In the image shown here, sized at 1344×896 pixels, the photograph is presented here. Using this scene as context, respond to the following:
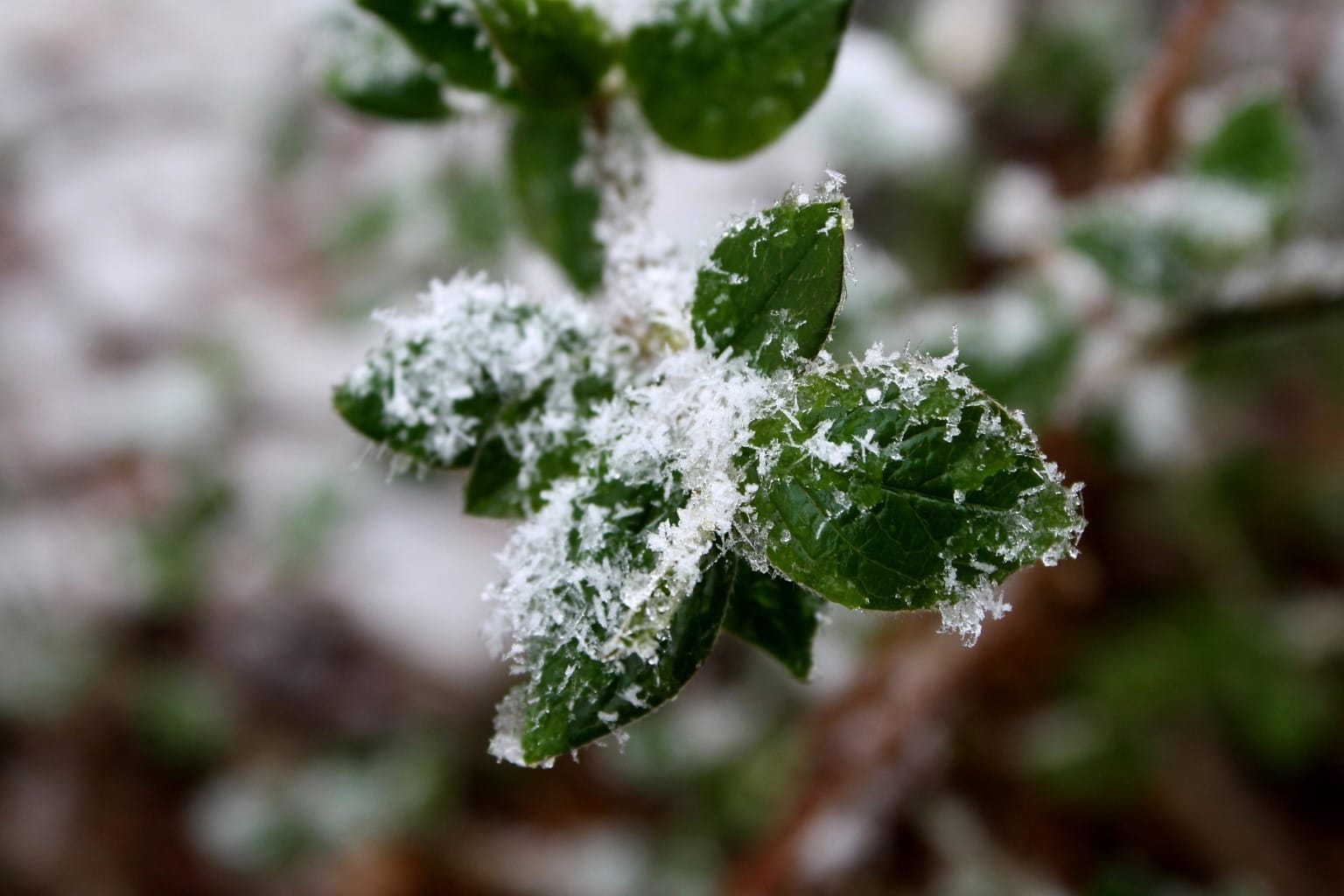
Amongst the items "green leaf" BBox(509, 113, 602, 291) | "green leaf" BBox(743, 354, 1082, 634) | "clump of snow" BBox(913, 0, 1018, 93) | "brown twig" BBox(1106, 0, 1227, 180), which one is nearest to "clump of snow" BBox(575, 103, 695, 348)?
"green leaf" BBox(509, 113, 602, 291)

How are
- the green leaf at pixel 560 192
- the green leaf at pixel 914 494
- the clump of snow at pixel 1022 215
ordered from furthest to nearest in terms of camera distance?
1. the clump of snow at pixel 1022 215
2. the green leaf at pixel 560 192
3. the green leaf at pixel 914 494

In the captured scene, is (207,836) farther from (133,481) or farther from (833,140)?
(833,140)

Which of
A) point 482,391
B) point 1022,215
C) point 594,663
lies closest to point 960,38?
point 1022,215

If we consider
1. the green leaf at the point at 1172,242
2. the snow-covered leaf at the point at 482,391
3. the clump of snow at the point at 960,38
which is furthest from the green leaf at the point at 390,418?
the clump of snow at the point at 960,38

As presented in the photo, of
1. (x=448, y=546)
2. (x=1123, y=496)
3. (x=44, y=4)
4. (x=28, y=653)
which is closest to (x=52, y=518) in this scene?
(x=28, y=653)

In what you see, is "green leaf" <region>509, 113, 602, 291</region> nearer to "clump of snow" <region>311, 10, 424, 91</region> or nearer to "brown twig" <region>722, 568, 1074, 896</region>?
"clump of snow" <region>311, 10, 424, 91</region>

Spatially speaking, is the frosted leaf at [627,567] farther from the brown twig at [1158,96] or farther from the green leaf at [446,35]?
the brown twig at [1158,96]

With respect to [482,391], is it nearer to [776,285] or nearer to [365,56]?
[776,285]
